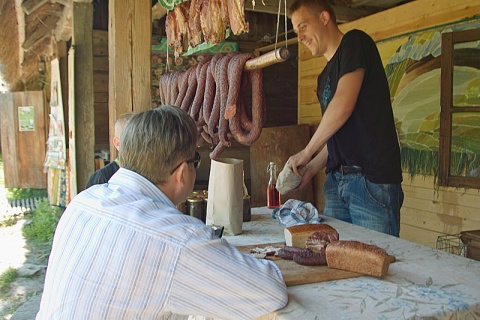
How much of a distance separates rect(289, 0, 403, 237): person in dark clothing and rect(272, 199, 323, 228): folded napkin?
210 mm

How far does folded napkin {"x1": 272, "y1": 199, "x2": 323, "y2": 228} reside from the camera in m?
2.54

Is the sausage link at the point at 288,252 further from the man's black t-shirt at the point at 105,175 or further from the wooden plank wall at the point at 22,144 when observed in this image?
the wooden plank wall at the point at 22,144

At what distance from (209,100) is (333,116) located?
76 centimetres

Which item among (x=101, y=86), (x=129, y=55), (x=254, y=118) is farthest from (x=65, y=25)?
(x=254, y=118)

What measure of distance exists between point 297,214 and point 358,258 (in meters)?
0.91

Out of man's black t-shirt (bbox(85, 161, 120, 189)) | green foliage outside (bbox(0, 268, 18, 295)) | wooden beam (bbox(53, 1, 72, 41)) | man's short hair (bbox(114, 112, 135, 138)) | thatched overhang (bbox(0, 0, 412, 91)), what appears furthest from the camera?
wooden beam (bbox(53, 1, 72, 41))

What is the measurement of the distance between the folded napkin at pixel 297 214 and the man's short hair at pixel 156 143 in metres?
1.13

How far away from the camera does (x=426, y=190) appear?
15.6ft

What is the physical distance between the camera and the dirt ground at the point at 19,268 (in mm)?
5551

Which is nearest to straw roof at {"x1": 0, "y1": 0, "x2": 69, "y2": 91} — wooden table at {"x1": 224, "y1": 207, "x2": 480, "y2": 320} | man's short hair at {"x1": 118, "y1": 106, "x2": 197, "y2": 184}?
man's short hair at {"x1": 118, "y1": 106, "x2": 197, "y2": 184}

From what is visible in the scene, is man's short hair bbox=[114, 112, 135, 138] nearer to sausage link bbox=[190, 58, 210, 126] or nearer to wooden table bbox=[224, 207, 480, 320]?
sausage link bbox=[190, 58, 210, 126]

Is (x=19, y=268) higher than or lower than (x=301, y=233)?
lower

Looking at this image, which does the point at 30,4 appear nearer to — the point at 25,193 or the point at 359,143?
the point at 359,143

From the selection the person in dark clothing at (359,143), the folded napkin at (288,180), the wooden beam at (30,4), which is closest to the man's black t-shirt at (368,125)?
the person in dark clothing at (359,143)
